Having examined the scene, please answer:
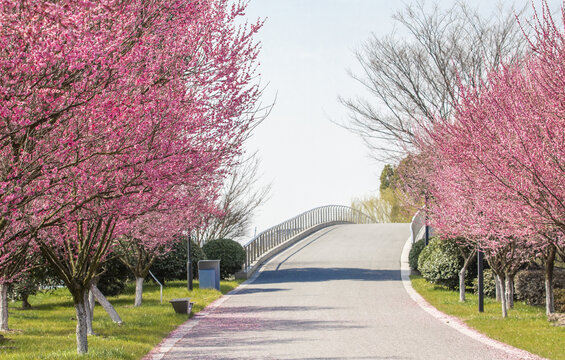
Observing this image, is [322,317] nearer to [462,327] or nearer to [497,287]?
[462,327]

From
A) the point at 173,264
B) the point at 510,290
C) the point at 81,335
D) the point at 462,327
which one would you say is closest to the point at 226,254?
the point at 173,264

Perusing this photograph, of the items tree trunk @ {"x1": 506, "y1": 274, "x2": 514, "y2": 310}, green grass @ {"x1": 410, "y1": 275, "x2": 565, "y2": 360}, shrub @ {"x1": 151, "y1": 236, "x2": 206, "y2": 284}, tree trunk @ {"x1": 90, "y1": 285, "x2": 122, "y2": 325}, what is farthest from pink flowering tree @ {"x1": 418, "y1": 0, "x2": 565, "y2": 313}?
shrub @ {"x1": 151, "y1": 236, "x2": 206, "y2": 284}

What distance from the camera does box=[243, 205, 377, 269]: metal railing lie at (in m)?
30.5

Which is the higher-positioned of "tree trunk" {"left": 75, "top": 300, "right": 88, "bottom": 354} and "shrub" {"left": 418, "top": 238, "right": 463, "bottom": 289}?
"shrub" {"left": 418, "top": 238, "right": 463, "bottom": 289}

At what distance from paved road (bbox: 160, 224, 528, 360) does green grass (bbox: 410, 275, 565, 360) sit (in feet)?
2.16

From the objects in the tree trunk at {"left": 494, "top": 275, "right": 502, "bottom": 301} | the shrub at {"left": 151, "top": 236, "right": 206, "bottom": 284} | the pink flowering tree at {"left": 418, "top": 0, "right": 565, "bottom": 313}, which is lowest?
the tree trunk at {"left": 494, "top": 275, "right": 502, "bottom": 301}

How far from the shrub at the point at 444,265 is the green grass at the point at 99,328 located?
6.82m

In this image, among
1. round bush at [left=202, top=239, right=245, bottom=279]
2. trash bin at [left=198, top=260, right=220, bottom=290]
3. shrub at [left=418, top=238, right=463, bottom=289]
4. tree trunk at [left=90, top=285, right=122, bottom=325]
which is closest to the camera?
tree trunk at [left=90, top=285, right=122, bottom=325]

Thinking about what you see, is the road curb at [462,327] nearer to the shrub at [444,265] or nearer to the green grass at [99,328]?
the shrub at [444,265]

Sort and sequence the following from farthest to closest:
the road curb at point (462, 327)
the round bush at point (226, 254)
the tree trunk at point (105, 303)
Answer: the round bush at point (226, 254), the tree trunk at point (105, 303), the road curb at point (462, 327)

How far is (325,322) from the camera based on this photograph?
14703 mm

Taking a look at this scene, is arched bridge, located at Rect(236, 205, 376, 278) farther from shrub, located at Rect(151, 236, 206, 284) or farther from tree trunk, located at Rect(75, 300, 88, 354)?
tree trunk, located at Rect(75, 300, 88, 354)

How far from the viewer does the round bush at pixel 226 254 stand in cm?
2664

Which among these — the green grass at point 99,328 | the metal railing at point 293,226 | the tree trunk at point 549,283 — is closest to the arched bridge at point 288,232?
the metal railing at point 293,226
